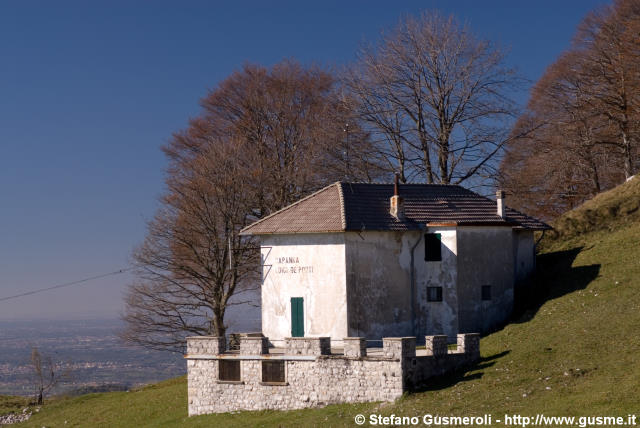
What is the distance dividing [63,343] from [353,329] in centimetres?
11893

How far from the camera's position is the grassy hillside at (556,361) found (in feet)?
72.0

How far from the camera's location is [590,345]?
2520cm

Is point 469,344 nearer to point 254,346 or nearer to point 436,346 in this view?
point 436,346

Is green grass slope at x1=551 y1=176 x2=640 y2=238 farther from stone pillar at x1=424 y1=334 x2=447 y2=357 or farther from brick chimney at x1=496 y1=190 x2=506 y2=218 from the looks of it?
stone pillar at x1=424 y1=334 x2=447 y2=357

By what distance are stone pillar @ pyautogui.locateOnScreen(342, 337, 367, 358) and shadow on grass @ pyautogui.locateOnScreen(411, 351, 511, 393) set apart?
203cm

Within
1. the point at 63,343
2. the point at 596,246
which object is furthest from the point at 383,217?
the point at 63,343

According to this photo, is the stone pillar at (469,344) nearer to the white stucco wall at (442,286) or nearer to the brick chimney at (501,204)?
the white stucco wall at (442,286)

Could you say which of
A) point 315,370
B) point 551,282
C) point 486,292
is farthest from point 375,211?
point 551,282

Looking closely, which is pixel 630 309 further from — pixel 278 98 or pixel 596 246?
pixel 278 98

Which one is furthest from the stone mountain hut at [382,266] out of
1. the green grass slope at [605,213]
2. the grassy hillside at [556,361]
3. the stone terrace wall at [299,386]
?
the green grass slope at [605,213]

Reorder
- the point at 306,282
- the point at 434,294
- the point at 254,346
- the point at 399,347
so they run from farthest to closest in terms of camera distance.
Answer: the point at 434,294
the point at 306,282
the point at 254,346
the point at 399,347

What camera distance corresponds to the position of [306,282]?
1277 inches

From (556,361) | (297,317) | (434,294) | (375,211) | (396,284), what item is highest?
(375,211)

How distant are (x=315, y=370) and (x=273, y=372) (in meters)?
1.85
